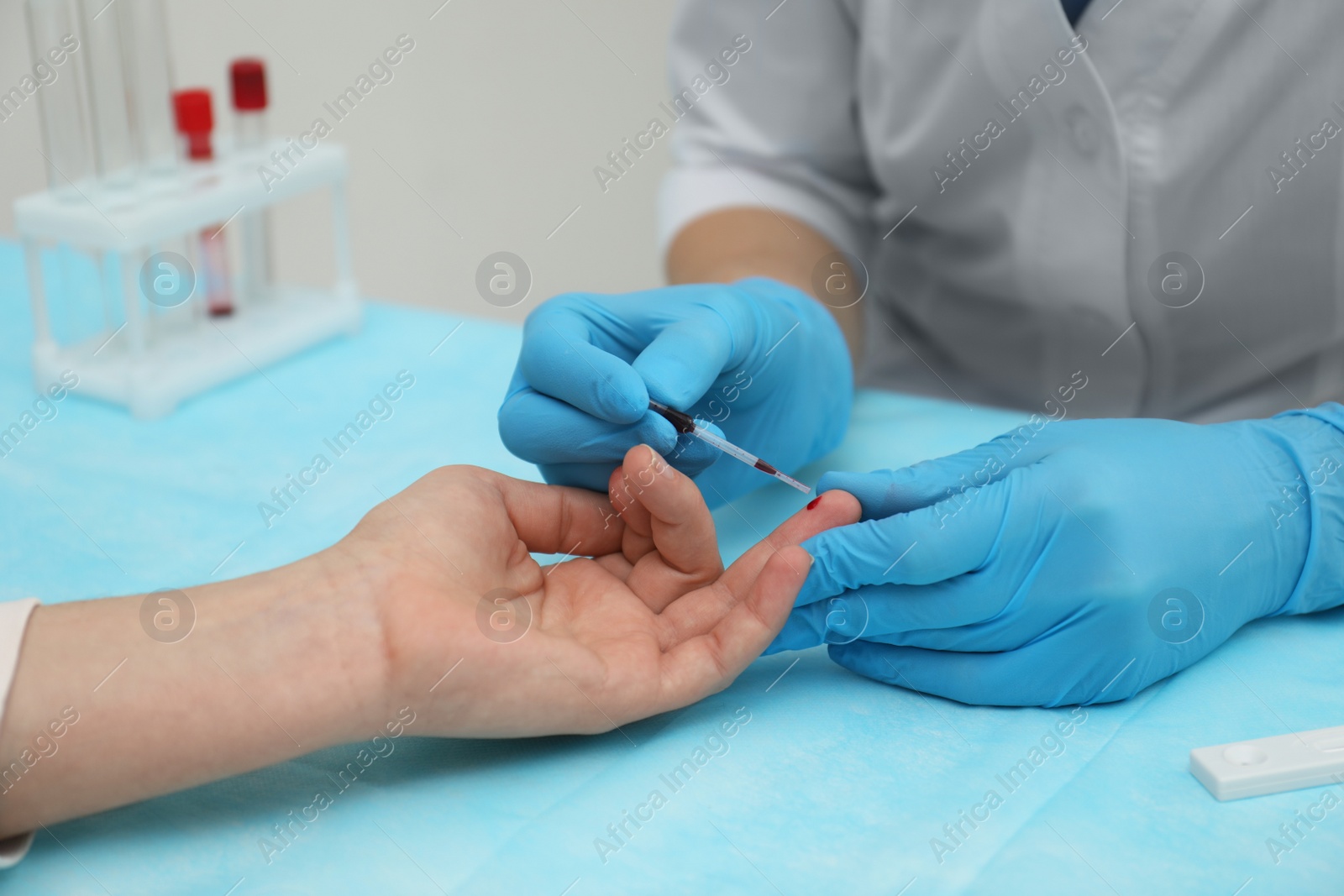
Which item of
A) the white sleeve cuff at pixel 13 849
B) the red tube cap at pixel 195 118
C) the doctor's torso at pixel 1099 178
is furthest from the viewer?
the red tube cap at pixel 195 118

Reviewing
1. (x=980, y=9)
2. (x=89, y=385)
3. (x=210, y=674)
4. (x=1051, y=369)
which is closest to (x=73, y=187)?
(x=89, y=385)

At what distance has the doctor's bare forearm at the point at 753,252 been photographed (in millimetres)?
1697

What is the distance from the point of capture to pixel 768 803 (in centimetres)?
97

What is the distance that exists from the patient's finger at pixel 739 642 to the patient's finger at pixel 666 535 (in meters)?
0.10

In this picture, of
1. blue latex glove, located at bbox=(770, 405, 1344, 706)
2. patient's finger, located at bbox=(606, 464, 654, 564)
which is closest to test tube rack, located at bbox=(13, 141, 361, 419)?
patient's finger, located at bbox=(606, 464, 654, 564)

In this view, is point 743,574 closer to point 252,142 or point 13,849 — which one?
point 13,849

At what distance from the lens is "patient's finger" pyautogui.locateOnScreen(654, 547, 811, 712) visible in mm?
1051

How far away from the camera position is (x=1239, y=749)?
1000 millimetres

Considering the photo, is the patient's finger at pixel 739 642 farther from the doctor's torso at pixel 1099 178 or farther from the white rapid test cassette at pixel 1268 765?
the doctor's torso at pixel 1099 178

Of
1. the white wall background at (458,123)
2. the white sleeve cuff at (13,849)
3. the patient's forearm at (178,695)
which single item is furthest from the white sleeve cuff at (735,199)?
the white wall background at (458,123)

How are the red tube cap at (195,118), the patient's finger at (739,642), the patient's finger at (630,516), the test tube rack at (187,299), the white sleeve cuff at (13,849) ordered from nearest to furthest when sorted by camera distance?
the white sleeve cuff at (13,849), the patient's finger at (739,642), the patient's finger at (630,516), the test tube rack at (187,299), the red tube cap at (195,118)

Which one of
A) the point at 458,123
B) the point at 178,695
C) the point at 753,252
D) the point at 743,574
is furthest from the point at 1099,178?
the point at 458,123

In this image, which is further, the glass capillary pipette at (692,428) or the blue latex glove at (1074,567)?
the glass capillary pipette at (692,428)

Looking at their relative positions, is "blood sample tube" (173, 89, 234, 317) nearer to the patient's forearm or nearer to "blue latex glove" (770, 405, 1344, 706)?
the patient's forearm
